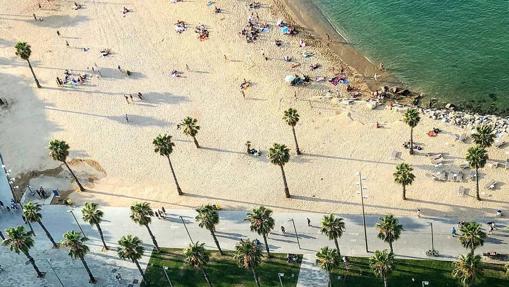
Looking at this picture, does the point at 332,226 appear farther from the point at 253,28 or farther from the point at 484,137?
the point at 253,28

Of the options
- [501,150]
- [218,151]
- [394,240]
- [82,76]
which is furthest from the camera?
[82,76]

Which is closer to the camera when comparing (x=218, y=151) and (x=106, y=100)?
(x=218, y=151)

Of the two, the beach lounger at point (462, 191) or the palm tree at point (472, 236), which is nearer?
the palm tree at point (472, 236)

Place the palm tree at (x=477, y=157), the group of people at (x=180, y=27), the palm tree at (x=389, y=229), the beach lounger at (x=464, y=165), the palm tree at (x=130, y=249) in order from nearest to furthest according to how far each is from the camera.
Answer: the palm tree at (x=389, y=229)
the palm tree at (x=130, y=249)
the palm tree at (x=477, y=157)
the beach lounger at (x=464, y=165)
the group of people at (x=180, y=27)

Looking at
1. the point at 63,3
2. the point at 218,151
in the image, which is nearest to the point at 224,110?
the point at 218,151

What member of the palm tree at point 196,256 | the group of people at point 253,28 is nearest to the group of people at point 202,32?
the group of people at point 253,28

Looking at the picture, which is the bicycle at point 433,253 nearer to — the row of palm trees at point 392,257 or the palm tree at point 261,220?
the row of palm trees at point 392,257

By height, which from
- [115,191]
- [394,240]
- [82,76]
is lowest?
[394,240]

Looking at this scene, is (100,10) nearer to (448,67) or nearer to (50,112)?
(50,112)
